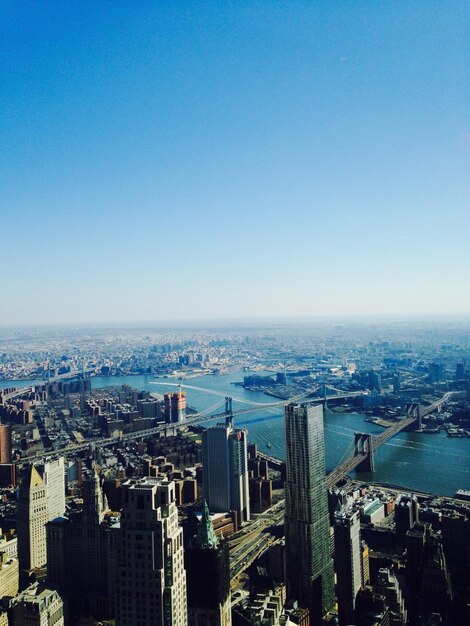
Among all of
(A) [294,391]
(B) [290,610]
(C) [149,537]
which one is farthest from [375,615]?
(A) [294,391]

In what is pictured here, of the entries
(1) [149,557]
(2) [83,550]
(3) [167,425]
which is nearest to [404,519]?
(2) [83,550]

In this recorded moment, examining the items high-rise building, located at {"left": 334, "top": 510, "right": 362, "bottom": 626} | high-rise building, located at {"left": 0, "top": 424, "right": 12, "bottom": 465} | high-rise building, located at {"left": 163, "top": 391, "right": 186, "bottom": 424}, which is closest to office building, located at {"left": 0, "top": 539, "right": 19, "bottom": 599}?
high-rise building, located at {"left": 334, "top": 510, "right": 362, "bottom": 626}

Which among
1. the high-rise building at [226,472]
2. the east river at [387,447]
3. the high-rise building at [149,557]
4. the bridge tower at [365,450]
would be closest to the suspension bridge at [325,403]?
the bridge tower at [365,450]

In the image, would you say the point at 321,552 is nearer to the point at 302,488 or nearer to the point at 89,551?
the point at 302,488

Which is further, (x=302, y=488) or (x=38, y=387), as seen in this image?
(x=38, y=387)

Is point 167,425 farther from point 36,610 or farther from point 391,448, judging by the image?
point 36,610

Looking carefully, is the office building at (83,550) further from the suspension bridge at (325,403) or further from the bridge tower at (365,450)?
the bridge tower at (365,450)

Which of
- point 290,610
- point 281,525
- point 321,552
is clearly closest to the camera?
point 290,610
